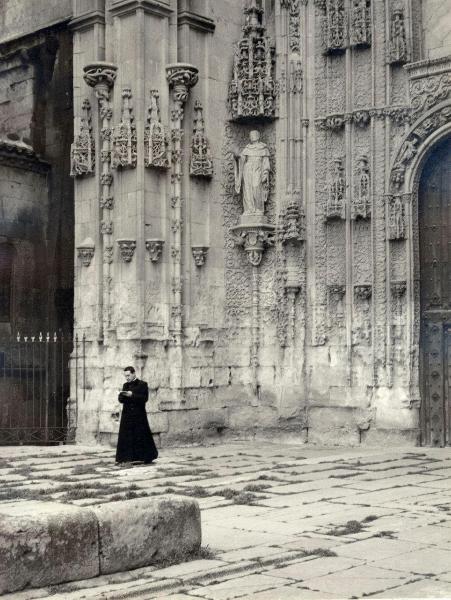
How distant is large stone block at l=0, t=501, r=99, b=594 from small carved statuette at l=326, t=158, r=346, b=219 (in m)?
11.4

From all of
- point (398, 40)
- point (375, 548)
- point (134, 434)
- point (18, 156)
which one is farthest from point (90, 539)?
point (18, 156)

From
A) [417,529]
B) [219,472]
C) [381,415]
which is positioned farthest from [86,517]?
[381,415]

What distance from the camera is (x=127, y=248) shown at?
17141 millimetres

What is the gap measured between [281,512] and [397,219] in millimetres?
8242

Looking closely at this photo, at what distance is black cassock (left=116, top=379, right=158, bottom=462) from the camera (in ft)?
47.3

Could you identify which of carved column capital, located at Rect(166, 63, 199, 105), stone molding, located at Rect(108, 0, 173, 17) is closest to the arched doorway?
carved column capital, located at Rect(166, 63, 199, 105)

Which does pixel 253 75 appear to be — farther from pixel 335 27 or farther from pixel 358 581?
pixel 358 581

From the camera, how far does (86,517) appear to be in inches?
272

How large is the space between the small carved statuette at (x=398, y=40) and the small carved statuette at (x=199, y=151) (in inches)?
138

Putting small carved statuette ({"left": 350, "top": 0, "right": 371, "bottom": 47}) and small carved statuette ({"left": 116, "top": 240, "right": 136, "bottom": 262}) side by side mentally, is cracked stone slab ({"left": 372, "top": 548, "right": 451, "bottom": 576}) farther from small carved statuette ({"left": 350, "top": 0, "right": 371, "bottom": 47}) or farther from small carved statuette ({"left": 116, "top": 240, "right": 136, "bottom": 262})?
small carved statuette ({"left": 350, "top": 0, "right": 371, "bottom": 47})

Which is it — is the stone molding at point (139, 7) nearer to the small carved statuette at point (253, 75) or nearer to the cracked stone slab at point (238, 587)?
the small carved statuette at point (253, 75)

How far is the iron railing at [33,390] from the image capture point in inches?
732

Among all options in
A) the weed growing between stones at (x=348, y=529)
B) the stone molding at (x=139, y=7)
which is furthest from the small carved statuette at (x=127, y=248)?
the weed growing between stones at (x=348, y=529)

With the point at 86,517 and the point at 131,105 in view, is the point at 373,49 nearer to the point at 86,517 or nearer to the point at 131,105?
the point at 131,105
